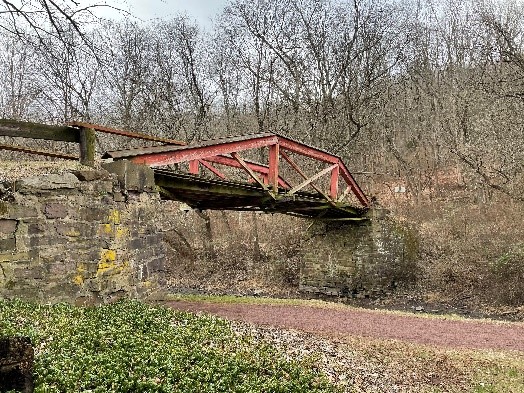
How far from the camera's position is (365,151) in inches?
985

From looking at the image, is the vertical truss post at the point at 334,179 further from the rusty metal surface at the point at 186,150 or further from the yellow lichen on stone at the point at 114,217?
the yellow lichen on stone at the point at 114,217

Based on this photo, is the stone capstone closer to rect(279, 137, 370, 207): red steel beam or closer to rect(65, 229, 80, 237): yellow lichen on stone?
rect(65, 229, 80, 237): yellow lichen on stone

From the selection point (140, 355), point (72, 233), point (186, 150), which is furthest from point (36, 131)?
point (140, 355)

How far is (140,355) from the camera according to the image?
438 cm

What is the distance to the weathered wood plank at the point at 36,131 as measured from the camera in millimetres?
6188

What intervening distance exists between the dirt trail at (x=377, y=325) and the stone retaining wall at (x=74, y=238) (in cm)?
156

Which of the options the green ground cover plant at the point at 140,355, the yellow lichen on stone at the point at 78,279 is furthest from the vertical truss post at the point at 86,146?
the green ground cover plant at the point at 140,355

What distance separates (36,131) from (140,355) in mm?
3596

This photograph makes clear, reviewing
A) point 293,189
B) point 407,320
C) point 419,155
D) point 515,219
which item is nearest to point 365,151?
point 419,155

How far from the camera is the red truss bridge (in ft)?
22.5

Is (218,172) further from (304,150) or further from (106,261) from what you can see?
(106,261)

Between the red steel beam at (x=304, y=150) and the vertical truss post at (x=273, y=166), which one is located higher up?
the red steel beam at (x=304, y=150)

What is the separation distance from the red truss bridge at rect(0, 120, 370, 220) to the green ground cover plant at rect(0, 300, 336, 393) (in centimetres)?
235

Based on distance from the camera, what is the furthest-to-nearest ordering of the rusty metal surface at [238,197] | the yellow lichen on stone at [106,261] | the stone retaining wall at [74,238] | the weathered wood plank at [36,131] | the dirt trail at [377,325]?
1. the rusty metal surface at [238,197]
2. the dirt trail at [377,325]
3. the yellow lichen on stone at [106,261]
4. the weathered wood plank at [36,131]
5. the stone retaining wall at [74,238]
